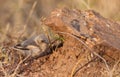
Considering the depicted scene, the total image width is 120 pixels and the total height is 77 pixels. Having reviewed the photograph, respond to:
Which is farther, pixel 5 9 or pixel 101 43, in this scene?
pixel 5 9

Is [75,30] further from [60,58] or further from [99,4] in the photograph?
[99,4]

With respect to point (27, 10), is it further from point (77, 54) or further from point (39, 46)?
point (77, 54)

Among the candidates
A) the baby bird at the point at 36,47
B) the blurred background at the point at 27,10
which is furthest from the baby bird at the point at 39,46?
the blurred background at the point at 27,10

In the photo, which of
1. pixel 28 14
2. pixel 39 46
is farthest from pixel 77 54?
pixel 28 14

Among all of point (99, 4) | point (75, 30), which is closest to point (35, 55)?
point (75, 30)

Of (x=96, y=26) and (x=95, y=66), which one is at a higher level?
(x=96, y=26)

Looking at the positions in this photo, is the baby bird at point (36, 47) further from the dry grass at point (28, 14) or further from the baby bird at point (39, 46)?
the dry grass at point (28, 14)

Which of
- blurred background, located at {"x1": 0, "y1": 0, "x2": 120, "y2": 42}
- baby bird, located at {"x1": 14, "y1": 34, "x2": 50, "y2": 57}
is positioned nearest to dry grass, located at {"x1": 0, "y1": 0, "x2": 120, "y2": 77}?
blurred background, located at {"x1": 0, "y1": 0, "x2": 120, "y2": 42}

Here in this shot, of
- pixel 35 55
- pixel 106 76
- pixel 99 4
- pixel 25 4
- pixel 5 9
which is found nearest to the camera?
pixel 106 76

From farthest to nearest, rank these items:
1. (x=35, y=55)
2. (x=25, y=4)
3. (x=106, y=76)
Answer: (x=25, y=4), (x=35, y=55), (x=106, y=76)
